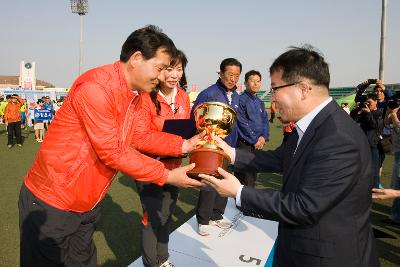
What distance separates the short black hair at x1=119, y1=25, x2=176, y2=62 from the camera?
2211mm

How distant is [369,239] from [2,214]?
5649mm

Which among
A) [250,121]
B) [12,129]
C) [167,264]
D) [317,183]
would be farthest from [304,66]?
[12,129]

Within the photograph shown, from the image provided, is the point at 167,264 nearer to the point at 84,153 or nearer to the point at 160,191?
the point at 160,191

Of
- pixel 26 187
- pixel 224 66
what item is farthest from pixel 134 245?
pixel 224 66

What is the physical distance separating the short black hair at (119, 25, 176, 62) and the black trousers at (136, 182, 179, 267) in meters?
1.36

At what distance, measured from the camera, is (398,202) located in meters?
5.42

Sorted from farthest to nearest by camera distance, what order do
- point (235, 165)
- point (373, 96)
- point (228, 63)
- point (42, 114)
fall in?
point (42, 114), point (373, 96), point (228, 63), point (235, 165)

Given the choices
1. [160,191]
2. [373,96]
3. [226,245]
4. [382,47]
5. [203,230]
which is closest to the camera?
[160,191]

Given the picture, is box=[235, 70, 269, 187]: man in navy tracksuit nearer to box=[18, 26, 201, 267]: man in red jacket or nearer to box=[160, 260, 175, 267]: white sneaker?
box=[160, 260, 175, 267]: white sneaker

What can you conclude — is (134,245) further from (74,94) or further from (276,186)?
(276,186)

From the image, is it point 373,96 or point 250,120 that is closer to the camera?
point 250,120

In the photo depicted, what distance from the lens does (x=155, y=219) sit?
3.22 meters

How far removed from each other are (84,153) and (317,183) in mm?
1438

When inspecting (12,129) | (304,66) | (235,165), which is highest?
(304,66)
